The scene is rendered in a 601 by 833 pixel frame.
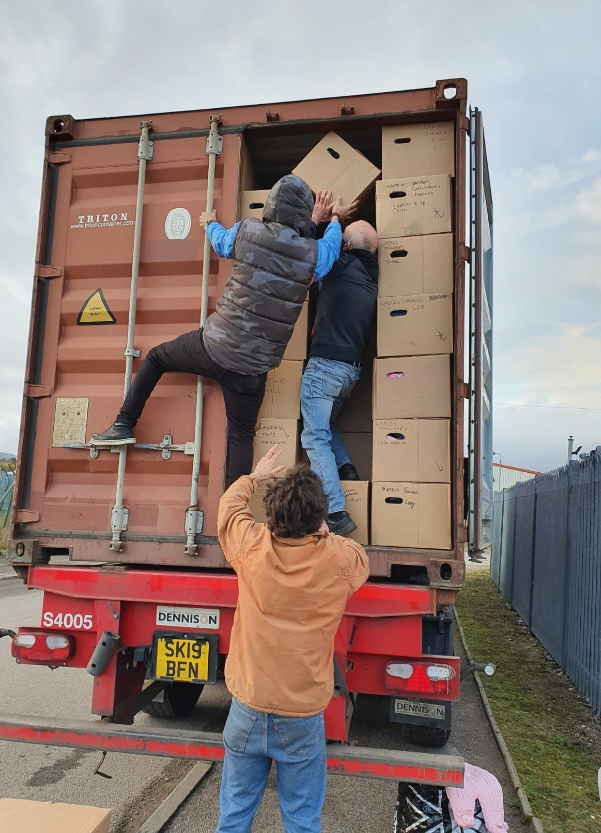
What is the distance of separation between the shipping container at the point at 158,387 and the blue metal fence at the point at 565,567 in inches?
83.0

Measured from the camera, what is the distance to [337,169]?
363 cm

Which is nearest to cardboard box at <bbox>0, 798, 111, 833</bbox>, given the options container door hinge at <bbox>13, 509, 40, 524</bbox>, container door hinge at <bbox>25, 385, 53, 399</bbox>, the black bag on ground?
the black bag on ground

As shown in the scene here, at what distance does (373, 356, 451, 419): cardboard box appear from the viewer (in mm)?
3172

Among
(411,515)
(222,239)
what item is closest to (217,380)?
(222,239)

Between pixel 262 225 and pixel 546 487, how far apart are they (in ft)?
18.2

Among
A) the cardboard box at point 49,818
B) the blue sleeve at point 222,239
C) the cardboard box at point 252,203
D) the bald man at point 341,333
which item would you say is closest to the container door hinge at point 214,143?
the cardboard box at point 252,203

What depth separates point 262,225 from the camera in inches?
121

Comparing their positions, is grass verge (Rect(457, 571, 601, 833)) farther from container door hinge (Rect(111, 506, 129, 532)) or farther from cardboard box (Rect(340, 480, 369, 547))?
container door hinge (Rect(111, 506, 129, 532))

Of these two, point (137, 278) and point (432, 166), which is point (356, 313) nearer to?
point (432, 166)

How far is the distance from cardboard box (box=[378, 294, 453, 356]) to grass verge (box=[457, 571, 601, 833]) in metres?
2.44

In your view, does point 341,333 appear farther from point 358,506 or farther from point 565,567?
point 565,567

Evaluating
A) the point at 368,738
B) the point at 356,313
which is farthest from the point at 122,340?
the point at 368,738

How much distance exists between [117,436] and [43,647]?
1125 millimetres

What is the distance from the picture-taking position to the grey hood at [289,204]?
10.1ft
